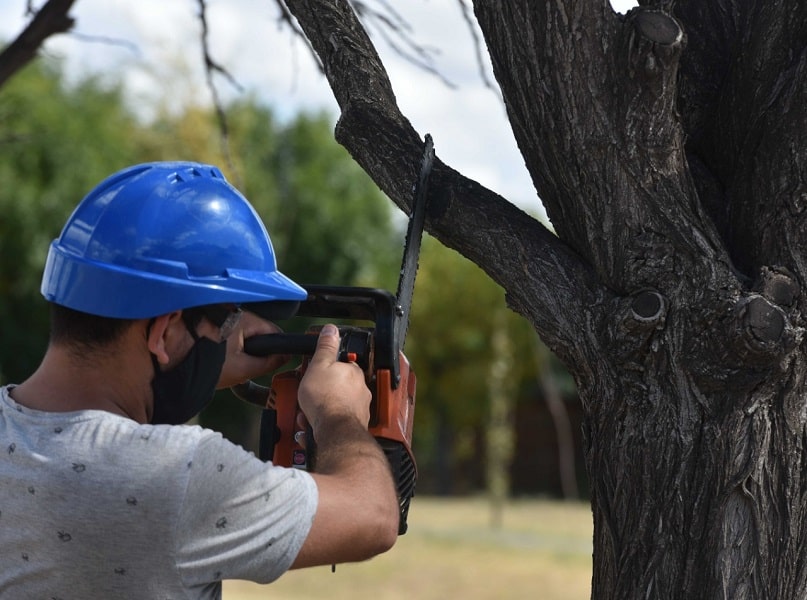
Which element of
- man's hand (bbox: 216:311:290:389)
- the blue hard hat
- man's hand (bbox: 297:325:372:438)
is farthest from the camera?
man's hand (bbox: 216:311:290:389)

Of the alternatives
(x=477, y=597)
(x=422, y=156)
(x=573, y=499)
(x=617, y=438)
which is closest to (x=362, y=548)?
(x=617, y=438)

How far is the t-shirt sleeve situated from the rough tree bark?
3.06 ft

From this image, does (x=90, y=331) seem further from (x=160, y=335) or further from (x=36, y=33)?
(x=36, y=33)

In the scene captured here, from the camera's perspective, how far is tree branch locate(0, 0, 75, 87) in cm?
456

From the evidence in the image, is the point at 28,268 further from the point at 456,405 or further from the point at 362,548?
the point at 362,548

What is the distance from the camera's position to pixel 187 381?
1901 millimetres

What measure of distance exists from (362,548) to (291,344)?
0.46 metres

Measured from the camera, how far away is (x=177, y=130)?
2461 centimetres

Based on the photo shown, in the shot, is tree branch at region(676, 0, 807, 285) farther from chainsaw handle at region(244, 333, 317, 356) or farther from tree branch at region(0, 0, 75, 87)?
tree branch at region(0, 0, 75, 87)

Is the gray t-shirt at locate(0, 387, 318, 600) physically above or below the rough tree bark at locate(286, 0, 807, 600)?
below

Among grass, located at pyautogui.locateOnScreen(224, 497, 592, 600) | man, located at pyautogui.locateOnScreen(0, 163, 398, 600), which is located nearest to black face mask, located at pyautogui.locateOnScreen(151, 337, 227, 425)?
man, located at pyautogui.locateOnScreen(0, 163, 398, 600)

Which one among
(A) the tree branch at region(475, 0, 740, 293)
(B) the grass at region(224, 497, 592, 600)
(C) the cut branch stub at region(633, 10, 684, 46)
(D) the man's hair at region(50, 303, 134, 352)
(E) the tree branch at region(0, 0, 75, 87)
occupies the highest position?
(E) the tree branch at region(0, 0, 75, 87)

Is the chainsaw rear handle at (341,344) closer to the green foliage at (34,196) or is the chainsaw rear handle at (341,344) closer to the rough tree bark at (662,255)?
the rough tree bark at (662,255)

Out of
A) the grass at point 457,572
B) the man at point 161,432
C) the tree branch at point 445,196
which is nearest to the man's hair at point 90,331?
the man at point 161,432
